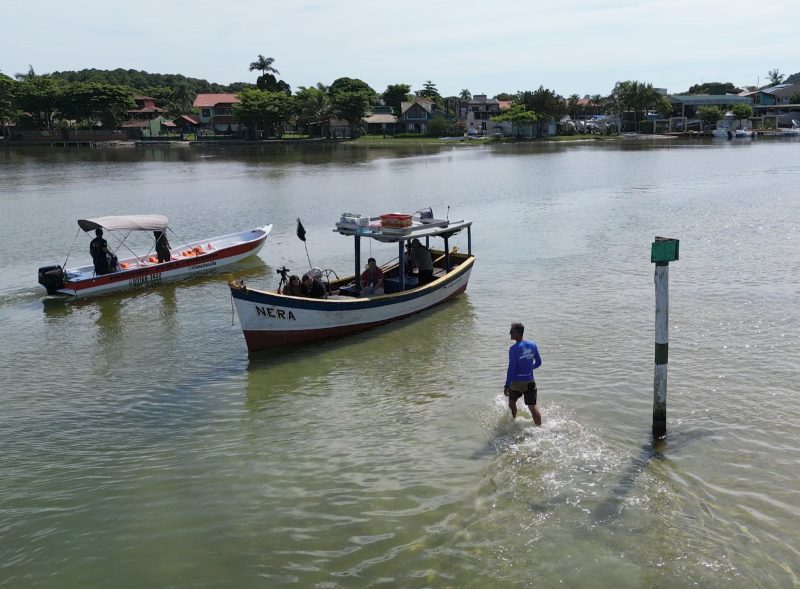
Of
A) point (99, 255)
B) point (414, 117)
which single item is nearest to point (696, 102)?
point (414, 117)

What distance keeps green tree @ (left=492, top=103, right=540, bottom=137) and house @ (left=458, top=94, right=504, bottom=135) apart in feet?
46.6

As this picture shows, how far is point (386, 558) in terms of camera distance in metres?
8.23

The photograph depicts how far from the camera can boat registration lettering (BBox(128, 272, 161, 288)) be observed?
22641mm

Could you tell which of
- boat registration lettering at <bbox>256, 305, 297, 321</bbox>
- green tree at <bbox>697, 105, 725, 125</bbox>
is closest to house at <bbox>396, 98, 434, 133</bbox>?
green tree at <bbox>697, 105, 725, 125</bbox>

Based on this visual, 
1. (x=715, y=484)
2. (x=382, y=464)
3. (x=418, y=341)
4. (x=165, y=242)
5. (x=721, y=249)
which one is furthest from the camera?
(x=721, y=249)

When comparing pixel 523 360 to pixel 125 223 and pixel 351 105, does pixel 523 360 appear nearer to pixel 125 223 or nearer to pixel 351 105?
pixel 125 223

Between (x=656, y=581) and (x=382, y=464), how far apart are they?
440cm

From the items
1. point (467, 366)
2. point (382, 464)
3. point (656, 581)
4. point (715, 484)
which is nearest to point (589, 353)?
point (467, 366)

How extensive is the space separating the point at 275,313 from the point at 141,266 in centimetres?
979

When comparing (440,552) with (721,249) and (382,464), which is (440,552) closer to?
(382,464)

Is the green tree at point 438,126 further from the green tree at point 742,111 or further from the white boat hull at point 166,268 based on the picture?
the white boat hull at point 166,268

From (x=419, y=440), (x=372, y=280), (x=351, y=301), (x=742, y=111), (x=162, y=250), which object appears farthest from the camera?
(x=742, y=111)

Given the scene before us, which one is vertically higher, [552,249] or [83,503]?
[552,249]

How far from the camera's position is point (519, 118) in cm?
12156
